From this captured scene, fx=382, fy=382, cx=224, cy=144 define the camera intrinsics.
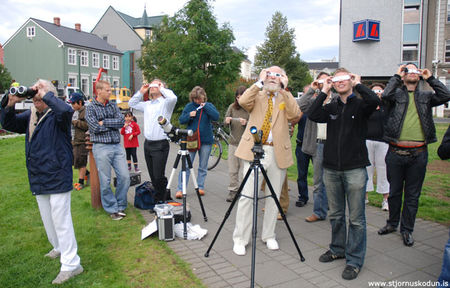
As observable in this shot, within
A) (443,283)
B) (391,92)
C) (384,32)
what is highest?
(384,32)

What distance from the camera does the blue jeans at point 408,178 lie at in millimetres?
4770

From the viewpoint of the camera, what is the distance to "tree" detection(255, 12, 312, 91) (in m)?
48.8

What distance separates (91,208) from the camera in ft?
21.2

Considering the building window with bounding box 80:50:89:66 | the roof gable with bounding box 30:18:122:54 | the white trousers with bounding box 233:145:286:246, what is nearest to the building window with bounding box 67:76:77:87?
the building window with bounding box 80:50:89:66

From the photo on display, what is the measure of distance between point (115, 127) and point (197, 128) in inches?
66.8

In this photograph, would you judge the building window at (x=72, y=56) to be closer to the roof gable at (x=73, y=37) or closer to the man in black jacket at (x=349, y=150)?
the roof gable at (x=73, y=37)

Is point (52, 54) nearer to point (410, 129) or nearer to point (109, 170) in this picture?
point (109, 170)

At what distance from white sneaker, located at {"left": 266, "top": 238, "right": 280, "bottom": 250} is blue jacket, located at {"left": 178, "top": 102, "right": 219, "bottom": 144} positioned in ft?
9.45

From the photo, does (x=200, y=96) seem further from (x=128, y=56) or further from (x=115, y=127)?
(x=128, y=56)

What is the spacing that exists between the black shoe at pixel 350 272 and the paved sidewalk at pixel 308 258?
51 millimetres

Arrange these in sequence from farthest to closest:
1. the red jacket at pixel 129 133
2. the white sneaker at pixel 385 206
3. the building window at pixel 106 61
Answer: the building window at pixel 106 61, the red jacket at pixel 129 133, the white sneaker at pixel 385 206

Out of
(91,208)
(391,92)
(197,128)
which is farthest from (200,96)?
(391,92)

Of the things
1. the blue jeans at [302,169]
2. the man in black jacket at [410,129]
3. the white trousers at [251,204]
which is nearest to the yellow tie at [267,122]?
the white trousers at [251,204]

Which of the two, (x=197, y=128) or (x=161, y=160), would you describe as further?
(x=197, y=128)
